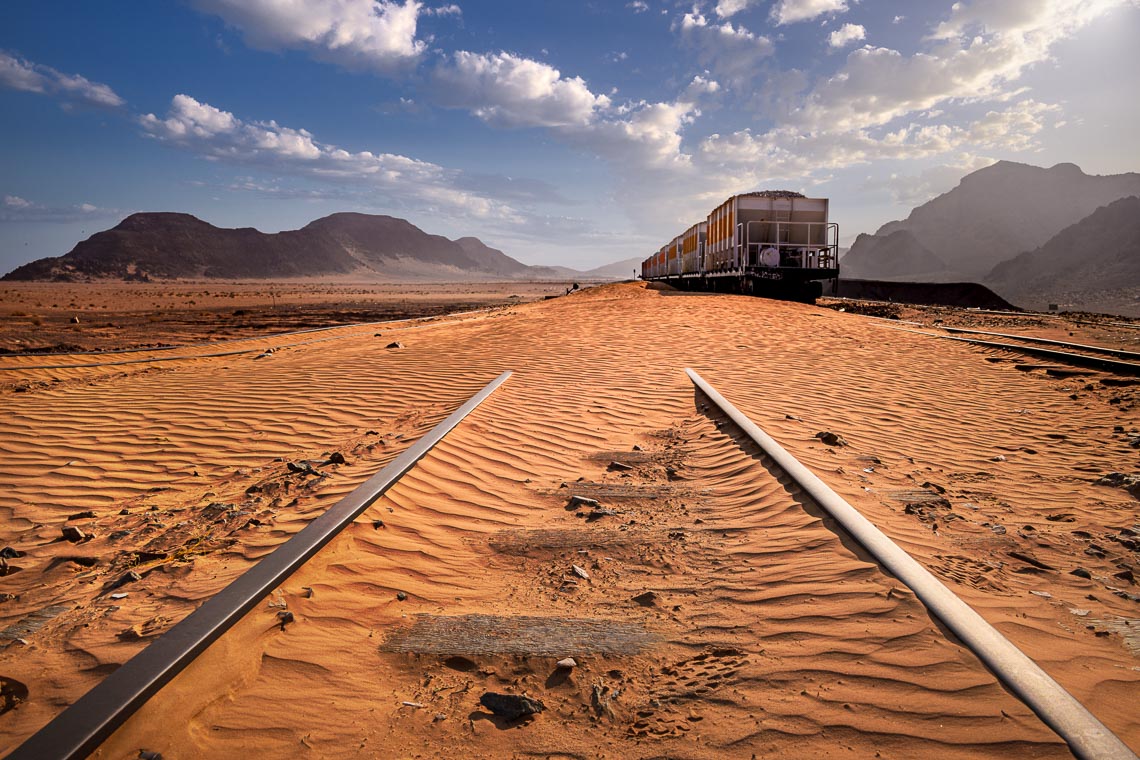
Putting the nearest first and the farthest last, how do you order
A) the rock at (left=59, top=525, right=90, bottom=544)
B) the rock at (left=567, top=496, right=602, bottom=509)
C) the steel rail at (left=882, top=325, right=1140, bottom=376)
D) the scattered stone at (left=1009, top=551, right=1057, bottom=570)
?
1. the scattered stone at (left=1009, top=551, right=1057, bottom=570)
2. the rock at (left=59, top=525, right=90, bottom=544)
3. the rock at (left=567, top=496, right=602, bottom=509)
4. the steel rail at (left=882, top=325, right=1140, bottom=376)

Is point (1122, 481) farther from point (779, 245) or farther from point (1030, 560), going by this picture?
point (779, 245)

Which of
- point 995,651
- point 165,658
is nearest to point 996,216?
point 995,651

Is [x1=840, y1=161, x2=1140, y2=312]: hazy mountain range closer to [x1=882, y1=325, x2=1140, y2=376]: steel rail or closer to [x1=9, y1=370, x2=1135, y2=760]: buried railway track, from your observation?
[x1=882, y1=325, x2=1140, y2=376]: steel rail

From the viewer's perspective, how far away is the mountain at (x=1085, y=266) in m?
53.7

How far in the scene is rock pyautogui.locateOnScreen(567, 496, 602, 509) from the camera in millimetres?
4035

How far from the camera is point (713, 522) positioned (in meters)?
3.73

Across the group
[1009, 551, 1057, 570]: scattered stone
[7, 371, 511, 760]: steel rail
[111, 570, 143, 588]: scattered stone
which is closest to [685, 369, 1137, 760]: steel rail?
[1009, 551, 1057, 570]: scattered stone

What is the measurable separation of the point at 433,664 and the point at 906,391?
7.83 m

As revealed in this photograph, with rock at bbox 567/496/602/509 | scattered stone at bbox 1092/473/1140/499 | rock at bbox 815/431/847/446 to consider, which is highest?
rock at bbox 815/431/847/446

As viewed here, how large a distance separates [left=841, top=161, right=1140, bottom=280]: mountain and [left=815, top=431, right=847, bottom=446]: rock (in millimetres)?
145538

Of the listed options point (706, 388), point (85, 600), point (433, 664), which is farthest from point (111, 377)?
point (433, 664)

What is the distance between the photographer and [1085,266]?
227 feet

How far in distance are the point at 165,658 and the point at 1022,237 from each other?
17999cm

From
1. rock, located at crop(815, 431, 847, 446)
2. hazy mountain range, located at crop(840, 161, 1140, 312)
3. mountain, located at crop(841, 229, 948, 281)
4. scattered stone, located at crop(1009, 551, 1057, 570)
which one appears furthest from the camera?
mountain, located at crop(841, 229, 948, 281)
